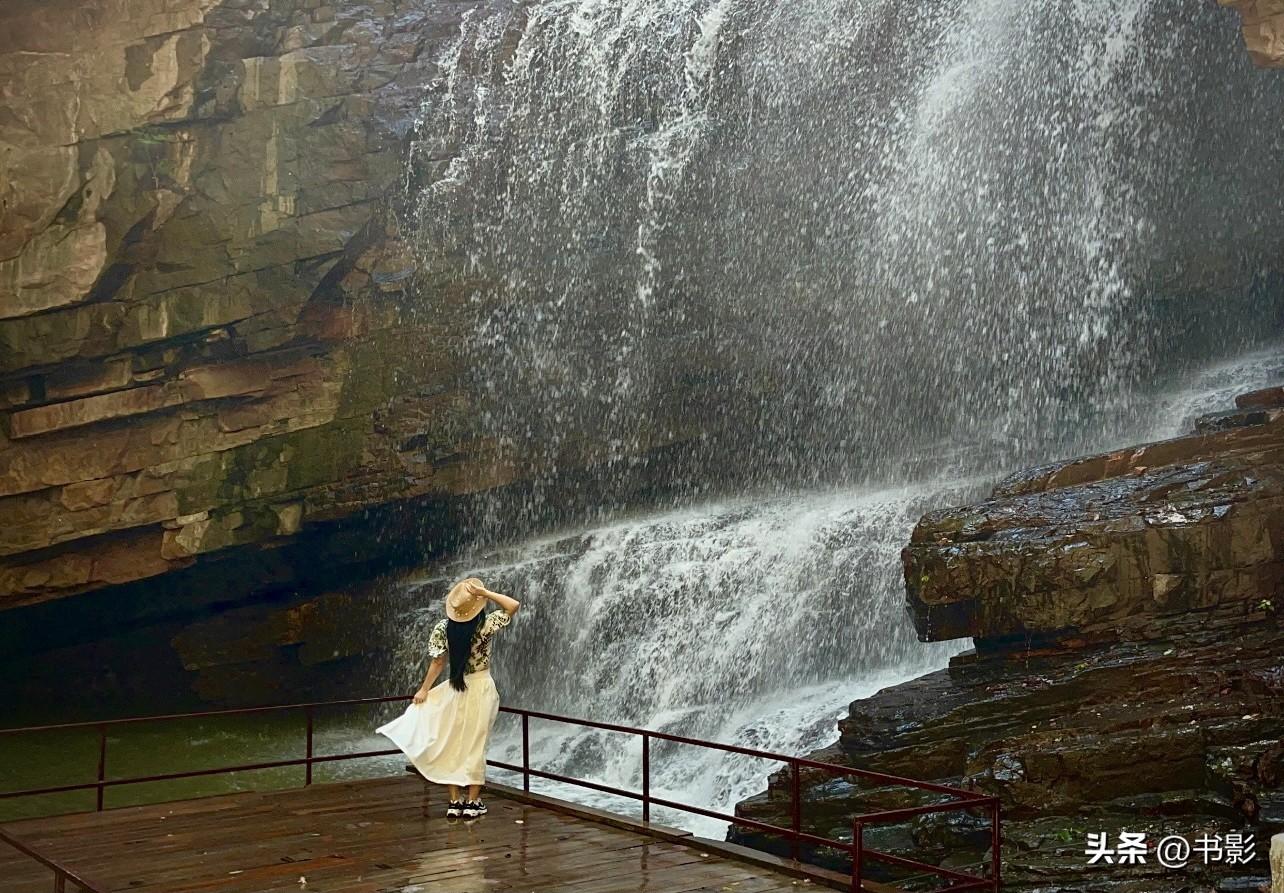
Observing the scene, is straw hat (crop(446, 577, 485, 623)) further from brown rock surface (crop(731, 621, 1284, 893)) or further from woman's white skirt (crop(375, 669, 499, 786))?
brown rock surface (crop(731, 621, 1284, 893))

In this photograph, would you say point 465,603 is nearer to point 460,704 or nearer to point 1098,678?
point 460,704

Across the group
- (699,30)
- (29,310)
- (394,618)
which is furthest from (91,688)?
(699,30)

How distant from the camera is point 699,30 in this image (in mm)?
22141

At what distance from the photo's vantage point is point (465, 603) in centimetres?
866

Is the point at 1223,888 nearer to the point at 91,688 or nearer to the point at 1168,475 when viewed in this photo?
the point at 1168,475

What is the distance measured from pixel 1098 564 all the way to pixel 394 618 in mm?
11344

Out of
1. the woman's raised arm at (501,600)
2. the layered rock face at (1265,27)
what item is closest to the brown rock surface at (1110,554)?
the layered rock face at (1265,27)

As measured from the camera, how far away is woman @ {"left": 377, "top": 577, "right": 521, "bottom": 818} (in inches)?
341

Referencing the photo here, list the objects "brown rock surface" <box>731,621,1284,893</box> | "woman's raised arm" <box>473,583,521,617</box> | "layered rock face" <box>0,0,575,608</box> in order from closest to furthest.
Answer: "woman's raised arm" <box>473,583,521,617</box> < "brown rock surface" <box>731,621,1284,893</box> < "layered rock face" <box>0,0,575,608</box>

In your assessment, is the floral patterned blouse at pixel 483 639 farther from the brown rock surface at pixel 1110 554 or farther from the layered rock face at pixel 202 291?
the layered rock face at pixel 202 291

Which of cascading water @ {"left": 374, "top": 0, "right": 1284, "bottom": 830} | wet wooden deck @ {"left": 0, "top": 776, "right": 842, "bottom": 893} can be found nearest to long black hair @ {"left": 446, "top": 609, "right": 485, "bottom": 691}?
wet wooden deck @ {"left": 0, "top": 776, "right": 842, "bottom": 893}

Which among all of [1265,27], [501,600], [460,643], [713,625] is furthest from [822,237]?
[460,643]

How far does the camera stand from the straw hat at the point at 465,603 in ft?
28.4

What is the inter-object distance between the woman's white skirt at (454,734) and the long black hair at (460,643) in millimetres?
55
